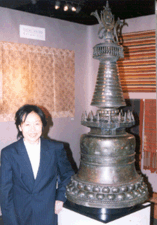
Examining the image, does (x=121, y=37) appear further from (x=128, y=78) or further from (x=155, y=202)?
(x=155, y=202)

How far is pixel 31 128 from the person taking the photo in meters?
2.02

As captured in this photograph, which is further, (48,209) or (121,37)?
(121,37)

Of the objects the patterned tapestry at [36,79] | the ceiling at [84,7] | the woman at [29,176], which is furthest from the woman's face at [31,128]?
the ceiling at [84,7]

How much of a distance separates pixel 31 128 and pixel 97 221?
81 cm

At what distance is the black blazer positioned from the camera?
1967 mm

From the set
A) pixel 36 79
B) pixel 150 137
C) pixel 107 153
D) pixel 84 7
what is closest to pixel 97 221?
pixel 107 153

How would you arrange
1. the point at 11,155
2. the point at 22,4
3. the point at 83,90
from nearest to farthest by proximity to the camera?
1. the point at 11,155
2. the point at 22,4
3. the point at 83,90

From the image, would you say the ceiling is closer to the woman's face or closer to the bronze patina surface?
the bronze patina surface

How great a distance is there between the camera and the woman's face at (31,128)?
6.64ft

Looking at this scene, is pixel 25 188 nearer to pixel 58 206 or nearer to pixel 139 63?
pixel 58 206

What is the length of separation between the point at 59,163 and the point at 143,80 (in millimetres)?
2307

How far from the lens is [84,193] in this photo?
7.32ft

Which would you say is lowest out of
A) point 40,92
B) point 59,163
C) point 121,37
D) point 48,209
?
point 48,209

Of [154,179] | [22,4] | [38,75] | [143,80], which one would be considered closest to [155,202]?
[154,179]
